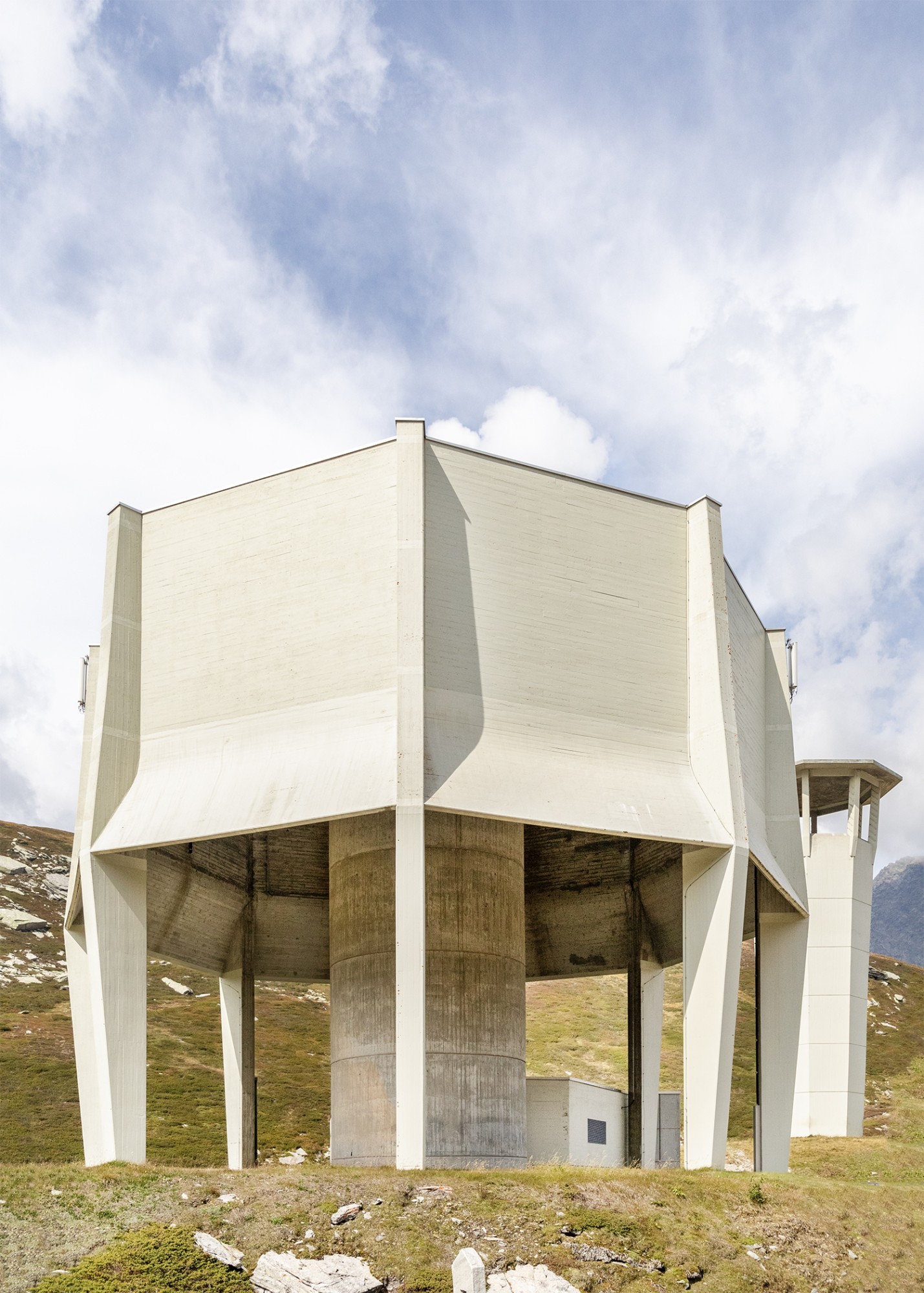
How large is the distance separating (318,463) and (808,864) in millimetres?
32394

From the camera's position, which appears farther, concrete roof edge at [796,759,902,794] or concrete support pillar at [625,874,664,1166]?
concrete roof edge at [796,759,902,794]

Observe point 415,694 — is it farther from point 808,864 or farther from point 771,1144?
point 808,864

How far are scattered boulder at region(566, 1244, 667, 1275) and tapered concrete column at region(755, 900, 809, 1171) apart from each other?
11.6 m

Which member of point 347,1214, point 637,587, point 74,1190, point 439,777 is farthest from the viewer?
point 637,587

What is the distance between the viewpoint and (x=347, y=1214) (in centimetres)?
1998

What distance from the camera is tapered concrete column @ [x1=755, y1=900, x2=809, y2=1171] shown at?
3080 centimetres

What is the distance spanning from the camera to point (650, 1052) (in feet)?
119

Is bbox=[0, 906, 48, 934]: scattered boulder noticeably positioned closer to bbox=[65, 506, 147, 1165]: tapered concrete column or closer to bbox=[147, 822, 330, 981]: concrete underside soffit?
bbox=[147, 822, 330, 981]: concrete underside soffit

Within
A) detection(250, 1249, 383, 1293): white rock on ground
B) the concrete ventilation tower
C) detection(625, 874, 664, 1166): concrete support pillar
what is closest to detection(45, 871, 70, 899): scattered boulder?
detection(625, 874, 664, 1166): concrete support pillar

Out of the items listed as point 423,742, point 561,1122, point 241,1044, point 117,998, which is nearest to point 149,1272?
point 117,998

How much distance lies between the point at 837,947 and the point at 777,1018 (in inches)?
855

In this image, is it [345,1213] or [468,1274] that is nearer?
[468,1274]

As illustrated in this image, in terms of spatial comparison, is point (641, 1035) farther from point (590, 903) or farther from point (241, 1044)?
point (241, 1044)

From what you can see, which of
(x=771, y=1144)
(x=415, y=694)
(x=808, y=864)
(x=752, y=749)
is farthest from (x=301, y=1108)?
(x=415, y=694)
